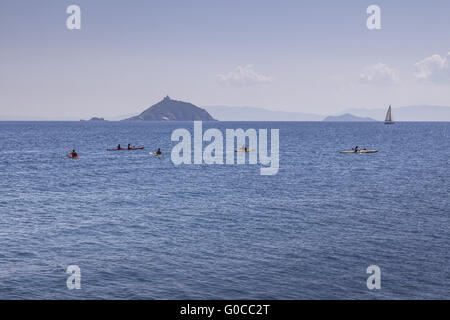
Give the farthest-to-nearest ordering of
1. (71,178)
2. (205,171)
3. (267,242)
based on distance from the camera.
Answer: (205,171)
(71,178)
(267,242)

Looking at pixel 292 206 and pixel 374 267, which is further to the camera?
pixel 292 206

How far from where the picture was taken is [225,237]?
Answer: 38938 millimetres

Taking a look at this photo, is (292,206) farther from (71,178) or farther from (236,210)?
(71,178)

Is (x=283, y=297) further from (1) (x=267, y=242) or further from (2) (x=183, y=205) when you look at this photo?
(2) (x=183, y=205)

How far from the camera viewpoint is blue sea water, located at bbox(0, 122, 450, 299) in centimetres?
2816

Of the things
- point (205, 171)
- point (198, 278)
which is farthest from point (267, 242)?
point (205, 171)

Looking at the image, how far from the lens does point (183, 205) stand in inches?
2082

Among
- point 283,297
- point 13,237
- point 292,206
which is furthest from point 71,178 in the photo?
point 283,297

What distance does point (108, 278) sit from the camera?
96.6 feet

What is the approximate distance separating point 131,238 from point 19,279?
36.6ft

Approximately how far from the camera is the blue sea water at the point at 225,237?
92.4 feet
